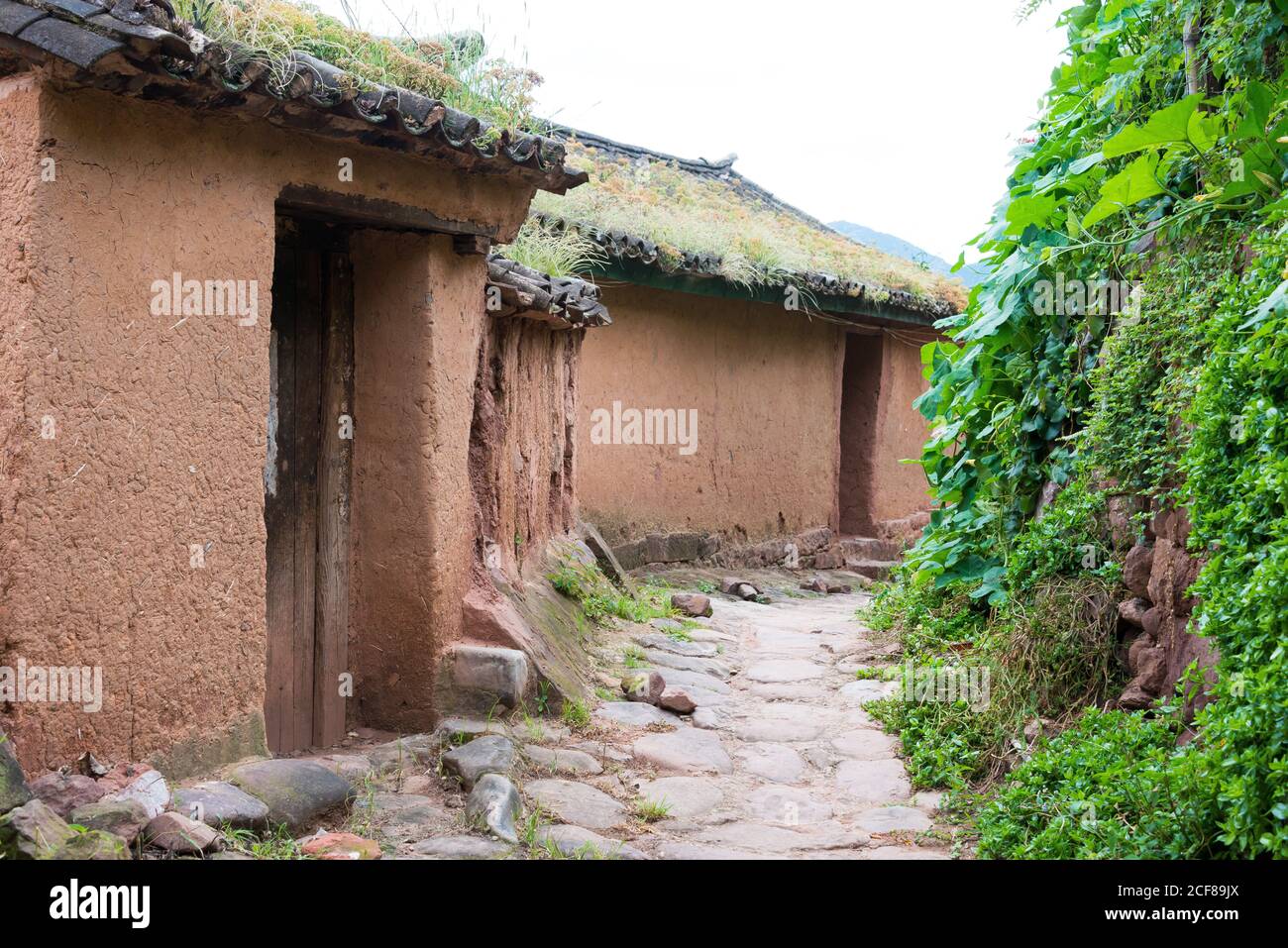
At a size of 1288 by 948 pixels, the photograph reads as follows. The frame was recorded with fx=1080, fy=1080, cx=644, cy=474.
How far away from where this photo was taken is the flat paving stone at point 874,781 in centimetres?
411

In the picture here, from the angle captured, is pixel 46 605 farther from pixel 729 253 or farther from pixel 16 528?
pixel 729 253

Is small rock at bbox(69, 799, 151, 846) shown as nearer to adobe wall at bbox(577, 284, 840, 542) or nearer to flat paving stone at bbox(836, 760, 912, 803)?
flat paving stone at bbox(836, 760, 912, 803)

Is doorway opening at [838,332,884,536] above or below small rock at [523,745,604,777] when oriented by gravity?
above

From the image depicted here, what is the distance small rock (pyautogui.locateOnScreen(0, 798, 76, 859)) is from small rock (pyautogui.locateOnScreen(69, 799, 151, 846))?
7.9 inches

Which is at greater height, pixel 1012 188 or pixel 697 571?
pixel 1012 188

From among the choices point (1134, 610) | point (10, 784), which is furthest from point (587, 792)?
point (1134, 610)

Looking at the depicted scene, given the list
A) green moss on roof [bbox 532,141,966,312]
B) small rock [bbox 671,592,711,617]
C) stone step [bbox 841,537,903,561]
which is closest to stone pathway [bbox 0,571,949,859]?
small rock [bbox 671,592,711,617]

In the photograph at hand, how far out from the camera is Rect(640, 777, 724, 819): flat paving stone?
3998mm

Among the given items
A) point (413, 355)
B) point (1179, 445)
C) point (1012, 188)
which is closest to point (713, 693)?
point (413, 355)

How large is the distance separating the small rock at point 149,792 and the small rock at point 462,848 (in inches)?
30.2

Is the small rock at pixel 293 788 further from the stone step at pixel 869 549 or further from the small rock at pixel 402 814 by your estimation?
the stone step at pixel 869 549

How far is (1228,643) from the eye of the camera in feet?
9.07

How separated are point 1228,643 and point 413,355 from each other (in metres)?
3.20

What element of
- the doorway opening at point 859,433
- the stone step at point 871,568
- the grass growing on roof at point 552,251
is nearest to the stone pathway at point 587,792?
the grass growing on roof at point 552,251
